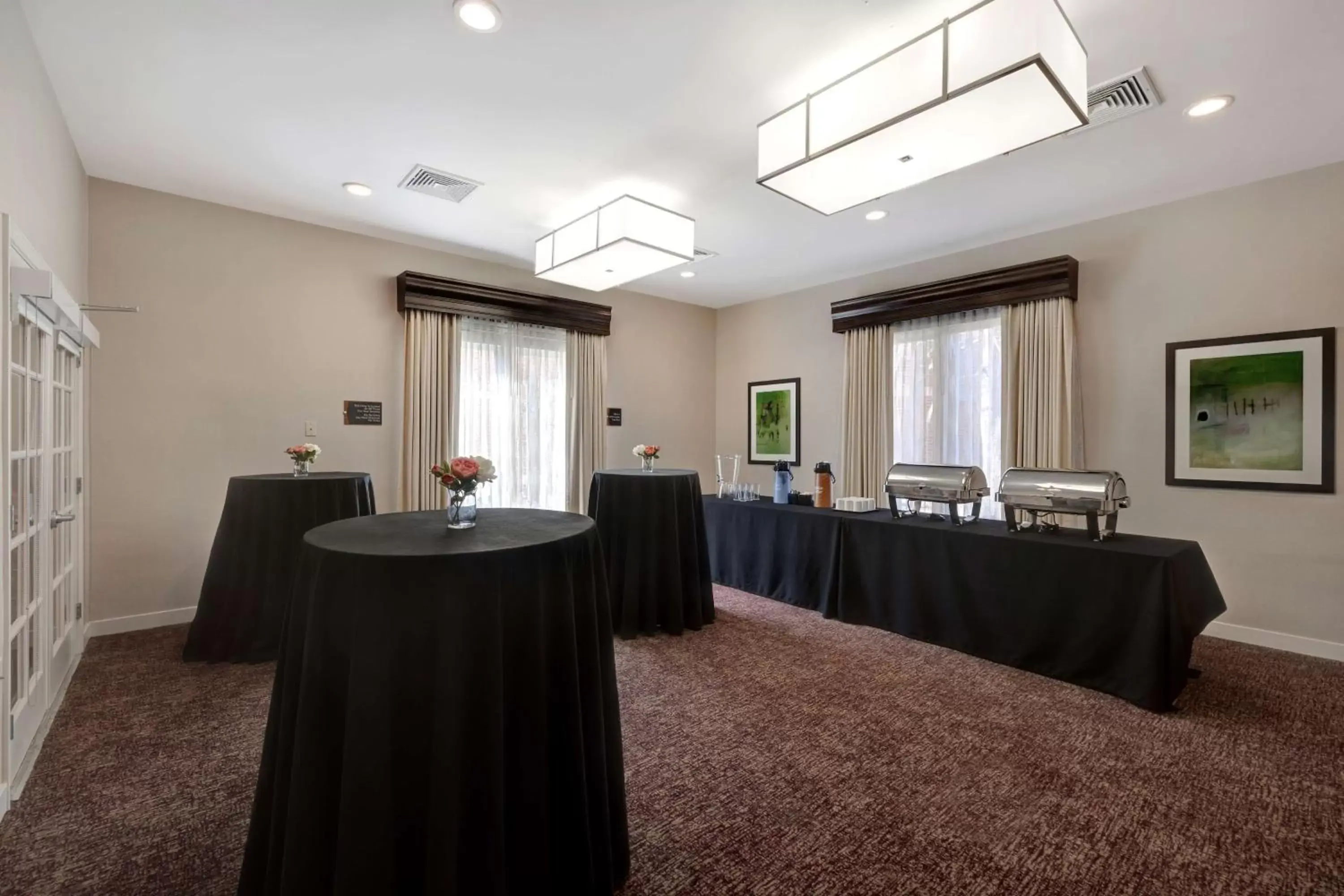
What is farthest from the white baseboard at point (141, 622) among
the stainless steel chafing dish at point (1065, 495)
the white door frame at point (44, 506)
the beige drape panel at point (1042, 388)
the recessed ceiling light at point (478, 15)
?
the beige drape panel at point (1042, 388)

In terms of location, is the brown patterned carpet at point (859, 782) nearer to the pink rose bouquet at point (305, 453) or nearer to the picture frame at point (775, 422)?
the pink rose bouquet at point (305, 453)

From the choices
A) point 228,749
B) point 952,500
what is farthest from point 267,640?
point 952,500

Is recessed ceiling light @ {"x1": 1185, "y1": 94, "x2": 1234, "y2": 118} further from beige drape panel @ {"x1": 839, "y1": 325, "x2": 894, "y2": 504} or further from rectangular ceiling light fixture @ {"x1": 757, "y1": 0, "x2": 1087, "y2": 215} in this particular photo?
beige drape panel @ {"x1": 839, "y1": 325, "x2": 894, "y2": 504}

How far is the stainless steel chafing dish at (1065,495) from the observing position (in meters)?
3.08

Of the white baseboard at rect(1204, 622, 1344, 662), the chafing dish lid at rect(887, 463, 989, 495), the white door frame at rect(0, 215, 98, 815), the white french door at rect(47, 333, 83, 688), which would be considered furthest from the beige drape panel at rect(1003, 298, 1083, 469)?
the white french door at rect(47, 333, 83, 688)

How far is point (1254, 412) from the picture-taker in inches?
142

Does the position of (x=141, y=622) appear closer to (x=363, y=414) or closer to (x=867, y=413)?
(x=363, y=414)

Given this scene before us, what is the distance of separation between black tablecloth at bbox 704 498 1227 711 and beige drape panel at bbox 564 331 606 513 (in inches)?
74.9

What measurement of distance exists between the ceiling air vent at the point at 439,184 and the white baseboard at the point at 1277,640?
5.12 metres

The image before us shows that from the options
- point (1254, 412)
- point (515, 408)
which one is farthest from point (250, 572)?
point (1254, 412)

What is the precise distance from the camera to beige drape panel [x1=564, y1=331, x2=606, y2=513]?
5625mm

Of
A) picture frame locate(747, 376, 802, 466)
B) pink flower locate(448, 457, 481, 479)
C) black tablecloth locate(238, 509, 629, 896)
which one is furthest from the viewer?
picture frame locate(747, 376, 802, 466)

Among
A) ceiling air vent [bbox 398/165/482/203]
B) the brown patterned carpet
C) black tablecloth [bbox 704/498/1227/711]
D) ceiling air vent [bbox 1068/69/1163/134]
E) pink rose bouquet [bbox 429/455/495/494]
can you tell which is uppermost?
ceiling air vent [bbox 398/165/482/203]

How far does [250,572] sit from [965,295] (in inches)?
206
